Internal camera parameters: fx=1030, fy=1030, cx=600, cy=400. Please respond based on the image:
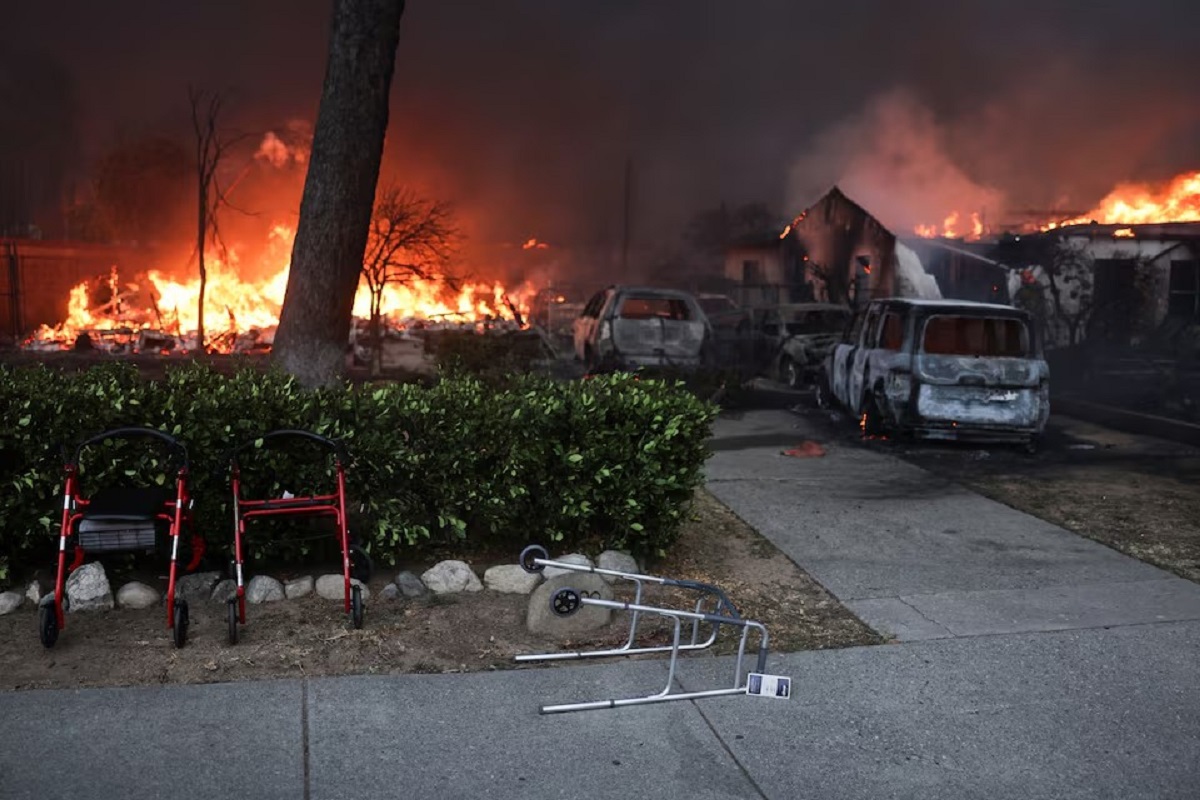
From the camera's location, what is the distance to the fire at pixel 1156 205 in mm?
30016

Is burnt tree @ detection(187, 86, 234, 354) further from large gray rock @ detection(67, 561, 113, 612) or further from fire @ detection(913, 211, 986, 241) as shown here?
fire @ detection(913, 211, 986, 241)

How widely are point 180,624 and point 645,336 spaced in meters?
11.3

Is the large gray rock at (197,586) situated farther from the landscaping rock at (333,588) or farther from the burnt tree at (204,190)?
the burnt tree at (204,190)

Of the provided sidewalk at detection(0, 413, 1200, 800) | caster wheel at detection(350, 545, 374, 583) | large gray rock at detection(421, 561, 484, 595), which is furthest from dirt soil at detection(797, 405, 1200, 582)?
caster wheel at detection(350, 545, 374, 583)

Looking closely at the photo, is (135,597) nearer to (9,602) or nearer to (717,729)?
(9,602)

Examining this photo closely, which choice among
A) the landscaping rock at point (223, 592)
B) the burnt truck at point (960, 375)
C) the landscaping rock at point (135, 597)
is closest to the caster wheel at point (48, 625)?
the landscaping rock at point (135, 597)

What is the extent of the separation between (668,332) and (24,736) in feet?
40.7

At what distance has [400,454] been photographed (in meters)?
5.97

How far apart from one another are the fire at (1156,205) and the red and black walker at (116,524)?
29.0 meters

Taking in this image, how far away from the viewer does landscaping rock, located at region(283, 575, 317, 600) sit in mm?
5629

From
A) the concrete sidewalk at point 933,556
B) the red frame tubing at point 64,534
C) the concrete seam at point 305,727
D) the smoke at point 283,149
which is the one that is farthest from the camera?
the smoke at point 283,149

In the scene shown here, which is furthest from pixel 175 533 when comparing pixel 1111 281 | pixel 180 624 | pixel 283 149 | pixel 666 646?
pixel 283 149

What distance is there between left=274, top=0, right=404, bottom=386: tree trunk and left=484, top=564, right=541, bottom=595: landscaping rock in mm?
3795

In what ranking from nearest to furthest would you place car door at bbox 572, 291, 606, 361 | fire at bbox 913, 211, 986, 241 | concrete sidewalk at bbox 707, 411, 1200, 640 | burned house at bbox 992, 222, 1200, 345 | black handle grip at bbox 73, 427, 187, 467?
black handle grip at bbox 73, 427, 187, 467 → concrete sidewalk at bbox 707, 411, 1200, 640 → car door at bbox 572, 291, 606, 361 → burned house at bbox 992, 222, 1200, 345 → fire at bbox 913, 211, 986, 241
